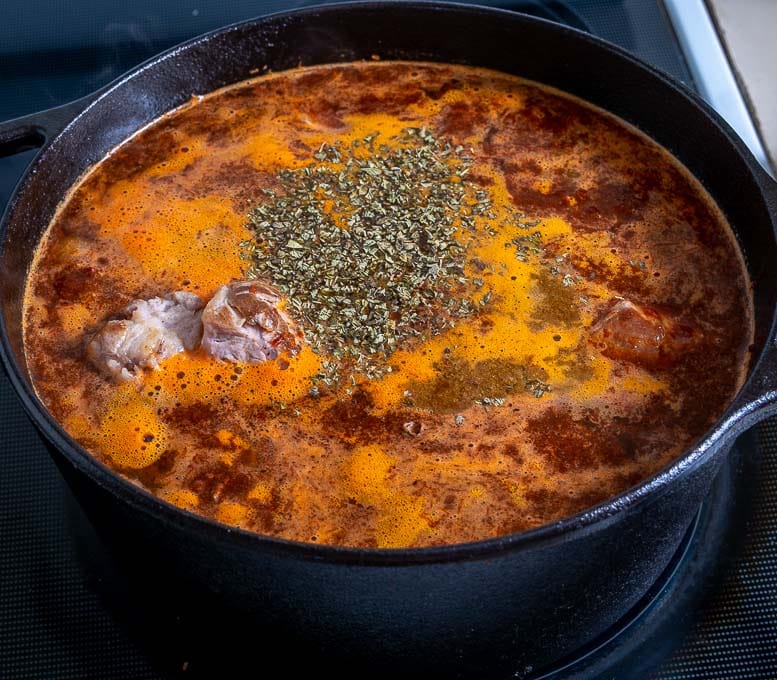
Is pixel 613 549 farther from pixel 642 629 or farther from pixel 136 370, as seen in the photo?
pixel 136 370

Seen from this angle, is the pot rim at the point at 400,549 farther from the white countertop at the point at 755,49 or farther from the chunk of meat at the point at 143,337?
the white countertop at the point at 755,49

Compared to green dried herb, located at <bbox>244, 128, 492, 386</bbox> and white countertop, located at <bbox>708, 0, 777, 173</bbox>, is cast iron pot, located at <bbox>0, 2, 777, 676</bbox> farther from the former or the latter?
white countertop, located at <bbox>708, 0, 777, 173</bbox>

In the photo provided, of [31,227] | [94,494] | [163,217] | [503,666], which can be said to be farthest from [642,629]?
[31,227]

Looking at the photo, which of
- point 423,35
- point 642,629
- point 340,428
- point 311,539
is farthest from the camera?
point 423,35

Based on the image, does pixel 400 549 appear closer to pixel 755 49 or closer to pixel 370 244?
pixel 370 244

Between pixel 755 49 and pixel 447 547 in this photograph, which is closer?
pixel 447 547

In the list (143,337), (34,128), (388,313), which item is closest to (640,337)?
(388,313)

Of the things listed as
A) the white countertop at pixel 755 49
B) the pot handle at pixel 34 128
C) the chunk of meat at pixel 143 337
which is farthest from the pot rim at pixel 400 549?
the white countertop at pixel 755 49
